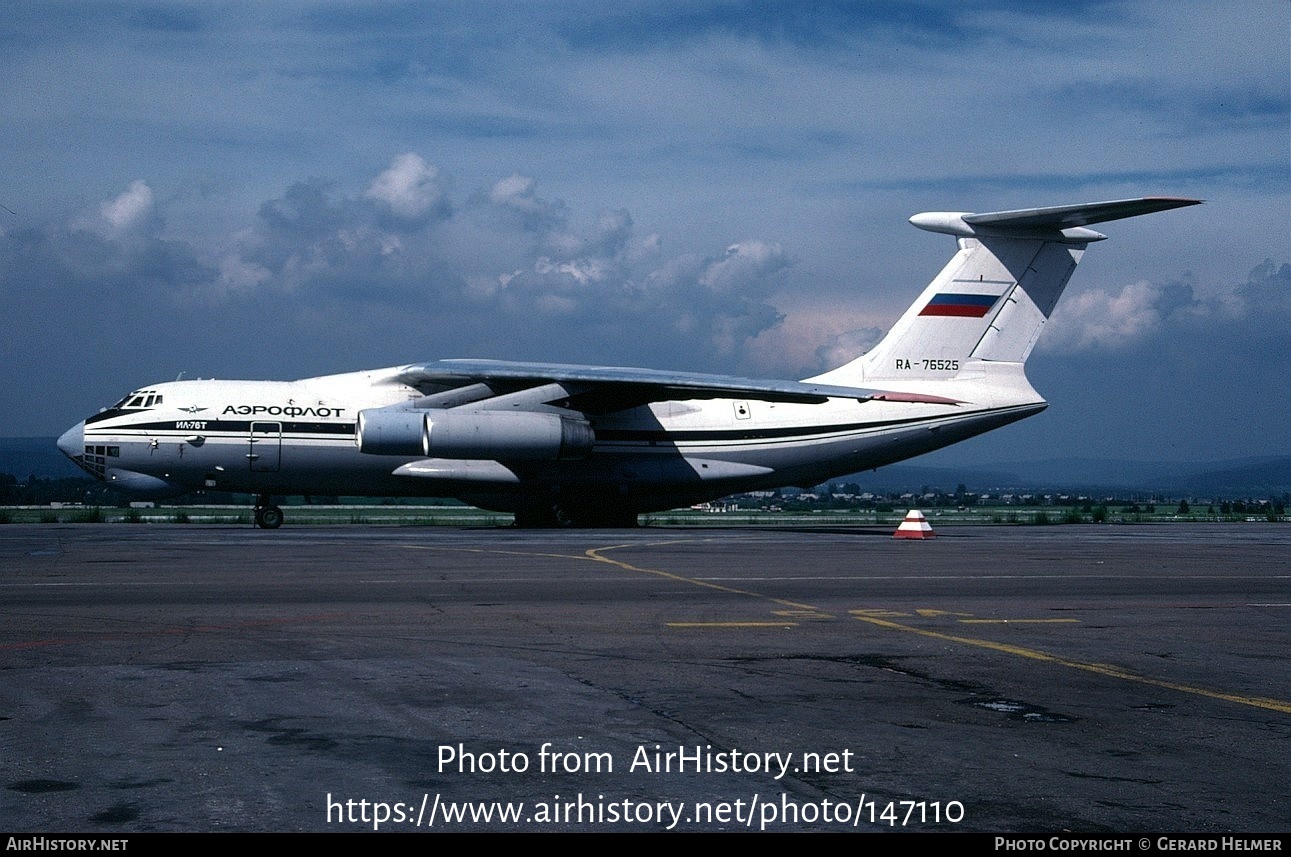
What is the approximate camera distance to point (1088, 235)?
31344 millimetres

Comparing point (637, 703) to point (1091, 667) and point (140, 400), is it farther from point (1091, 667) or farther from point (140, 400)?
point (140, 400)

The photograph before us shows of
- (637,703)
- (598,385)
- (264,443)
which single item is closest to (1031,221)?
(598,385)

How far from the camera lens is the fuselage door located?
29812 mm

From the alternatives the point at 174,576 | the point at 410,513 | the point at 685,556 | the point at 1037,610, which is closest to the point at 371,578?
the point at 174,576

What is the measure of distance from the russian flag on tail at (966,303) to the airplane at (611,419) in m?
0.04

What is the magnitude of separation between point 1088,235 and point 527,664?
→ 26147 millimetres

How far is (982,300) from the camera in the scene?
3188 cm

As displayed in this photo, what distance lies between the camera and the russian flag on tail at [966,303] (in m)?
31.9

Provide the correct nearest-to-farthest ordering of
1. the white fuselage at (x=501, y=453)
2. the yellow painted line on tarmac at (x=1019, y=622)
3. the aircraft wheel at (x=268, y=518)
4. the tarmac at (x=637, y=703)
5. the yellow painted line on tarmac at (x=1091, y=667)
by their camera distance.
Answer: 1. the tarmac at (x=637, y=703)
2. the yellow painted line on tarmac at (x=1091, y=667)
3. the yellow painted line on tarmac at (x=1019, y=622)
4. the white fuselage at (x=501, y=453)
5. the aircraft wheel at (x=268, y=518)

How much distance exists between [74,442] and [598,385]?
12653mm

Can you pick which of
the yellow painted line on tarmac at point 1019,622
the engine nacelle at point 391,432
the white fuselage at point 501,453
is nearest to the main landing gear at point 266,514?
the white fuselage at point 501,453

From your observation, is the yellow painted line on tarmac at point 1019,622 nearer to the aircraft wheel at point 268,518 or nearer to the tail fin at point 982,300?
the tail fin at point 982,300
